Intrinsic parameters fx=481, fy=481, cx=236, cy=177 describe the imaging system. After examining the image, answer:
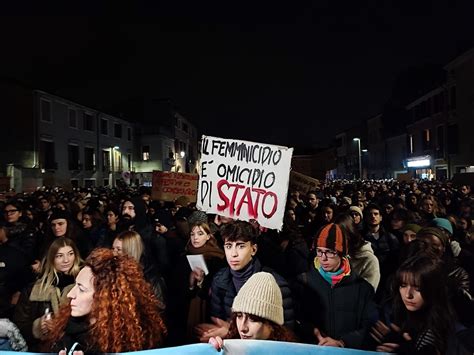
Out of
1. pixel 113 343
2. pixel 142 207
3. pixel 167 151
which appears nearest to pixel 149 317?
pixel 113 343

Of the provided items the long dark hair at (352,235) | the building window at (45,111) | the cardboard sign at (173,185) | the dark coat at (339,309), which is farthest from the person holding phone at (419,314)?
the building window at (45,111)

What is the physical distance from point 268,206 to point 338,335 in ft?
7.51

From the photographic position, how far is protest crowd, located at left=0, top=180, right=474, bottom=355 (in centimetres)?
285

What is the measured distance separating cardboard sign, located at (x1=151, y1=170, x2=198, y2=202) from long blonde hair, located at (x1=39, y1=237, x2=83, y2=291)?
7.15 m

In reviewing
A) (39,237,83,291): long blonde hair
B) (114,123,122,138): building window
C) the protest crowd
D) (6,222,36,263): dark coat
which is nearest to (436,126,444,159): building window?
(114,123,122,138): building window

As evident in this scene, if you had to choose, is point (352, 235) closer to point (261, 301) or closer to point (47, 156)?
point (261, 301)

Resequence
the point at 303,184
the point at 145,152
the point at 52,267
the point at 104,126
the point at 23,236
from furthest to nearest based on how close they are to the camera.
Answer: the point at 145,152 < the point at 104,126 < the point at 303,184 < the point at 23,236 < the point at 52,267

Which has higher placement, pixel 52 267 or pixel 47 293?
pixel 52 267

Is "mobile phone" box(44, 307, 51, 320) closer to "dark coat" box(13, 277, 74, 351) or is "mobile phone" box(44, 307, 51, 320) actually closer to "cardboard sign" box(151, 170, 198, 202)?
"dark coat" box(13, 277, 74, 351)

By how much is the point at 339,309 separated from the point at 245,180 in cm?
267

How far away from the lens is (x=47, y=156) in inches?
1438

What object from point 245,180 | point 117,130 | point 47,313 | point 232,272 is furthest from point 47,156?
point 232,272

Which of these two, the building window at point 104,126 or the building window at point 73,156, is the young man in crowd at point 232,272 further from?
the building window at point 104,126

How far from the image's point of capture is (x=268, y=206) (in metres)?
5.82
